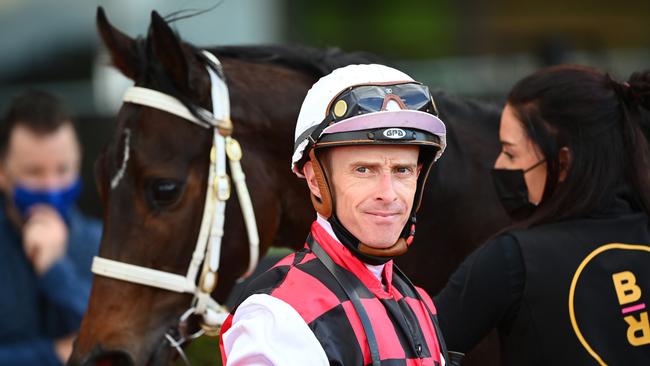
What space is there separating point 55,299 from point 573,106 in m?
2.41

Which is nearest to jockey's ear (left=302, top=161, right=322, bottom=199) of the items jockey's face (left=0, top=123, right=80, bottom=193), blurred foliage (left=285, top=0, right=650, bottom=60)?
jockey's face (left=0, top=123, right=80, bottom=193)

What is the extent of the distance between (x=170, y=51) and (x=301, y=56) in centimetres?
51

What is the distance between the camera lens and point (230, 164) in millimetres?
3297

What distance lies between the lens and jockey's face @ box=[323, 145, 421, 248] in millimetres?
2111

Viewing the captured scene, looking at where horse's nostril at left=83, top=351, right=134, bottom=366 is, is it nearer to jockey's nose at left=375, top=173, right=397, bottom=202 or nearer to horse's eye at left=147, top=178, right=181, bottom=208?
horse's eye at left=147, top=178, right=181, bottom=208

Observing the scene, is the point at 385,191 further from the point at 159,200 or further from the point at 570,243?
the point at 159,200

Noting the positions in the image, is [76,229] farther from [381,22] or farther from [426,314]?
[381,22]

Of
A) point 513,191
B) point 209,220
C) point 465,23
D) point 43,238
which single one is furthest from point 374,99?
point 465,23

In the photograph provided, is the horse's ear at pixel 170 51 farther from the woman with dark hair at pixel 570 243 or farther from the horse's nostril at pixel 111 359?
the woman with dark hair at pixel 570 243

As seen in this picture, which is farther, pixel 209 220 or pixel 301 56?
pixel 301 56

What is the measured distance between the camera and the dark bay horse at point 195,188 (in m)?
3.22

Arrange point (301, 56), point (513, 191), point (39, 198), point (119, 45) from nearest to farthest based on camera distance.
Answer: point (513, 191) < point (119, 45) < point (301, 56) < point (39, 198)

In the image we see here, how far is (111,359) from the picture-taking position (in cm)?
319

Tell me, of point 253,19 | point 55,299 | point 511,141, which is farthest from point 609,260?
point 253,19
